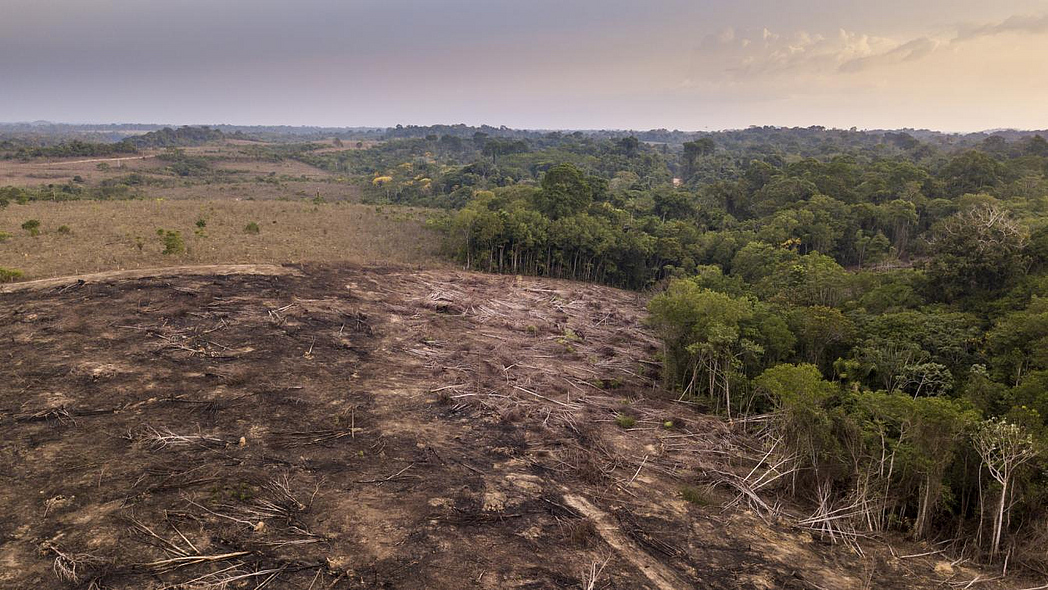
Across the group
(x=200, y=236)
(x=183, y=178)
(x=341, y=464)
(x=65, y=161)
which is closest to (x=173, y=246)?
(x=200, y=236)

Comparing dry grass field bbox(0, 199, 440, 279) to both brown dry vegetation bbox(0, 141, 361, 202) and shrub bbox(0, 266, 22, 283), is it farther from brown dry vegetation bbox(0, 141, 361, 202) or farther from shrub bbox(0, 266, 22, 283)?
brown dry vegetation bbox(0, 141, 361, 202)

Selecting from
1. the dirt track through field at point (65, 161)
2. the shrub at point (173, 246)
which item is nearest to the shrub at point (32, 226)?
the shrub at point (173, 246)

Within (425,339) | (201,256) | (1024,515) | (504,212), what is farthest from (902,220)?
(201,256)

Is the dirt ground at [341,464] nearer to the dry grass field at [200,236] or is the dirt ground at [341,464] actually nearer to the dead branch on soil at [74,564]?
the dead branch on soil at [74,564]

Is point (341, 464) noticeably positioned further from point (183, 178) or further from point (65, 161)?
point (65, 161)

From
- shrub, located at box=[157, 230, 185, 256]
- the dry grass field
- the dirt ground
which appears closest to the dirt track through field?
the dry grass field

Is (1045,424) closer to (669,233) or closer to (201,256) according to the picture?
(669,233)
